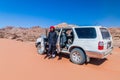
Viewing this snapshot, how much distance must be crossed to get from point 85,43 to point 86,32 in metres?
0.59

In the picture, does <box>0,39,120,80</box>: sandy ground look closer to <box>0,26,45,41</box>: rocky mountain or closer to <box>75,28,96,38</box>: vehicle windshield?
<box>75,28,96,38</box>: vehicle windshield

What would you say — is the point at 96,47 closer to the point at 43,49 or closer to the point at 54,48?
the point at 54,48

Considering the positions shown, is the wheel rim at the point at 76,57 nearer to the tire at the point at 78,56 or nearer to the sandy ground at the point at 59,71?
the tire at the point at 78,56

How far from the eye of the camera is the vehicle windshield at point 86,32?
7343 millimetres

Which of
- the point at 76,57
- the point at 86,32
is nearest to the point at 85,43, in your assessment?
the point at 86,32

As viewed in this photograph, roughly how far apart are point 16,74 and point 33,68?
39.5 inches

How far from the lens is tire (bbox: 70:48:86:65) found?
759 centimetres

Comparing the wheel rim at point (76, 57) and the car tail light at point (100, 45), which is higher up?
the car tail light at point (100, 45)

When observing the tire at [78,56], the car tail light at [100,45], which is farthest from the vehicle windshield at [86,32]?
the tire at [78,56]

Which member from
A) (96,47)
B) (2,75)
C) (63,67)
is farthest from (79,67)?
(2,75)

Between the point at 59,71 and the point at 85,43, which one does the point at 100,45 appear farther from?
the point at 59,71

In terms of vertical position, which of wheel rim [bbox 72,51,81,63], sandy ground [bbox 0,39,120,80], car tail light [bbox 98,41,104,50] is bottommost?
sandy ground [bbox 0,39,120,80]

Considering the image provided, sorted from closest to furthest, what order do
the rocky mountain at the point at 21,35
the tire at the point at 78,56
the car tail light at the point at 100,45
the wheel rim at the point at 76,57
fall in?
the car tail light at the point at 100,45, the tire at the point at 78,56, the wheel rim at the point at 76,57, the rocky mountain at the point at 21,35

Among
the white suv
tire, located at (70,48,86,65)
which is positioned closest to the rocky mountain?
the white suv
